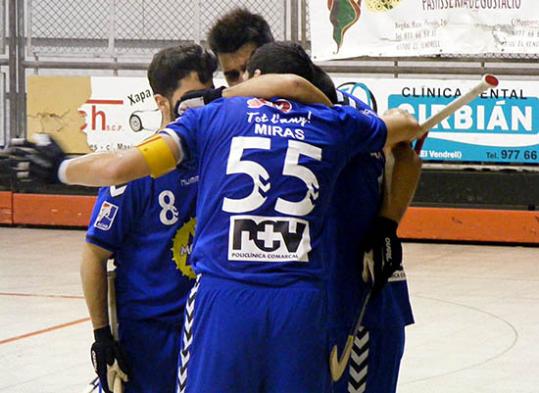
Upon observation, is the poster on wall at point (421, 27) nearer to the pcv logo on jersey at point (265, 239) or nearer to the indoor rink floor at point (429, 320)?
the indoor rink floor at point (429, 320)

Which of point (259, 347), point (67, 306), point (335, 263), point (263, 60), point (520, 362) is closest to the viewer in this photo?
point (259, 347)

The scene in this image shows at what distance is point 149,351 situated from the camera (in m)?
4.59

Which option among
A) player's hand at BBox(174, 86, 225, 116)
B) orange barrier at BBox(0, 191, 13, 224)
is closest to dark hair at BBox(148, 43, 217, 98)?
player's hand at BBox(174, 86, 225, 116)

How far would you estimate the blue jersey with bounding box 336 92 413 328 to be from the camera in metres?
4.52

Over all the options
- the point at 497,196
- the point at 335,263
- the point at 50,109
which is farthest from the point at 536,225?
the point at 335,263

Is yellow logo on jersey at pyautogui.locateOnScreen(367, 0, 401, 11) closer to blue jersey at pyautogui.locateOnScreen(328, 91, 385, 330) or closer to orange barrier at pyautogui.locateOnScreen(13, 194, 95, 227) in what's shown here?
orange barrier at pyautogui.locateOnScreen(13, 194, 95, 227)

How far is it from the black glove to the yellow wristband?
257 mm

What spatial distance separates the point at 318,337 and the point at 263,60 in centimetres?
97

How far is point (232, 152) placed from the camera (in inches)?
156

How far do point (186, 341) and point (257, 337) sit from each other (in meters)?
0.41

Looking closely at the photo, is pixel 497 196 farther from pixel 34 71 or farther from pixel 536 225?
pixel 34 71

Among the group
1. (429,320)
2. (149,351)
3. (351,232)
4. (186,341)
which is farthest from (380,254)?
(429,320)

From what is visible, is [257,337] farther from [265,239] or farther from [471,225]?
[471,225]

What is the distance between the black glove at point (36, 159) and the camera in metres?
3.77
